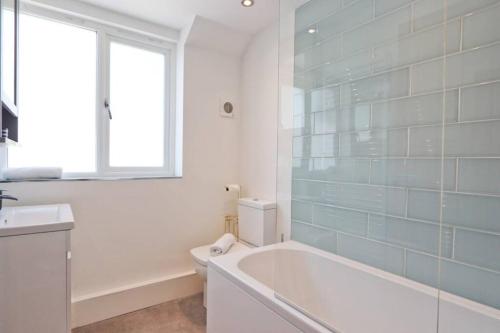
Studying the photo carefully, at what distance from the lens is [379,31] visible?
1.56m

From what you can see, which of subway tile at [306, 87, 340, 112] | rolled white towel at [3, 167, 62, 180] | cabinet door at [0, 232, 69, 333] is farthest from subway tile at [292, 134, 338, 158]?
rolled white towel at [3, 167, 62, 180]

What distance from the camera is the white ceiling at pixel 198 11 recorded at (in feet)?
6.66

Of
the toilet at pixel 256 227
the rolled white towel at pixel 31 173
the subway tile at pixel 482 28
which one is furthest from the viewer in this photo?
the toilet at pixel 256 227

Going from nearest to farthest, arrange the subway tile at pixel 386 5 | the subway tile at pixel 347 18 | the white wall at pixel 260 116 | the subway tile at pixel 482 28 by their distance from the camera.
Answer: the subway tile at pixel 482 28, the subway tile at pixel 386 5, the subway tile at pixel 347 18, the white wall at pixel 260 116

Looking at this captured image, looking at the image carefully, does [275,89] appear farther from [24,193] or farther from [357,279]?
[24,193]

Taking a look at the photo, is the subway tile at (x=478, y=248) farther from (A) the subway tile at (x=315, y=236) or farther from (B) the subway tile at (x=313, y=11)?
(B) the subway tile at (x=313, y=11)

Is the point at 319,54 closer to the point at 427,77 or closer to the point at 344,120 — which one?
the point at 344,120

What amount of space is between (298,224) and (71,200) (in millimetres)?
1655

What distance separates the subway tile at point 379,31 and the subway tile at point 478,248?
105 centimetres

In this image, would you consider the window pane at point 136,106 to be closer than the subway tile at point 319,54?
No

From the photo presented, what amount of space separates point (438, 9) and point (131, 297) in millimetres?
2678

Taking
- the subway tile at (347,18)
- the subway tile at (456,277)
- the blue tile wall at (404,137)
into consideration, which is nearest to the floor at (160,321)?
the blue tile wall at (404,137)

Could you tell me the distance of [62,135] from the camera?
82.0 inches

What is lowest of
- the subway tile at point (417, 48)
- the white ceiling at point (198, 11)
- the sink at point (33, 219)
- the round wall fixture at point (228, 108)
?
the sink at point (33, 219)
